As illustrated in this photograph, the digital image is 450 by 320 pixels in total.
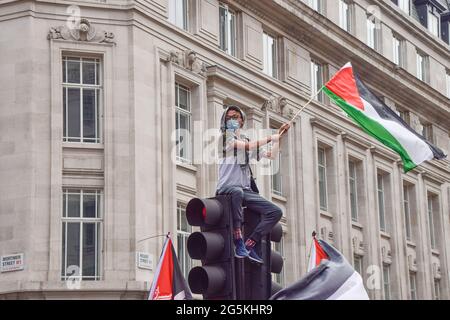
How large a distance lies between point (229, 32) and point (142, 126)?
647cm

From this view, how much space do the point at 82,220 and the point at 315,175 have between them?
12306mm

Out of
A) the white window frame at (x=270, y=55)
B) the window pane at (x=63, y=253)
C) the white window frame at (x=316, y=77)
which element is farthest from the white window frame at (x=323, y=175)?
the window pane at (x=63, y=253)

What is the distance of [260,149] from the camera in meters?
13.7

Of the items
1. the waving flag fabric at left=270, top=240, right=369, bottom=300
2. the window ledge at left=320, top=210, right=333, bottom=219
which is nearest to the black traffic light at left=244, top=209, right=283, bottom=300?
the waving flag fabric at left=270, top=240, right=369, bottom=300

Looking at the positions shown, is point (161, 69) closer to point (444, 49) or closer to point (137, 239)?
point (137, 239)

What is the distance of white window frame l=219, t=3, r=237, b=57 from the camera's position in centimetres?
3547

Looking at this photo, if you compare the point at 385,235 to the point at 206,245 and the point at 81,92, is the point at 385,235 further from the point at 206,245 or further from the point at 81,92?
the point at 206,245

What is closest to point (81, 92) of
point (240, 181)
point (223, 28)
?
point (223, 28)

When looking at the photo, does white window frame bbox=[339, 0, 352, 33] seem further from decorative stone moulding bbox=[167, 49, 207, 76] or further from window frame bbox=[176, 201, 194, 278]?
window frame bbox=[176, 201, 194, 278]

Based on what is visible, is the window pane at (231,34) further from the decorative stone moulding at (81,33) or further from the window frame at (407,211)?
the window frame at (407,211)

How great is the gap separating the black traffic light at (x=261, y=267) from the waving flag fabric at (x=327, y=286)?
3.00 metres

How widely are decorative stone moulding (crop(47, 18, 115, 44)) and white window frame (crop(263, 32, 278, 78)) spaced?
837 cm

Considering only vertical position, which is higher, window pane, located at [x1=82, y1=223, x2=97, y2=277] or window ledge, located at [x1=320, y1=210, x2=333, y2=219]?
window ledge, located at [x1=320, y1=210, x2=333, y2=219]
